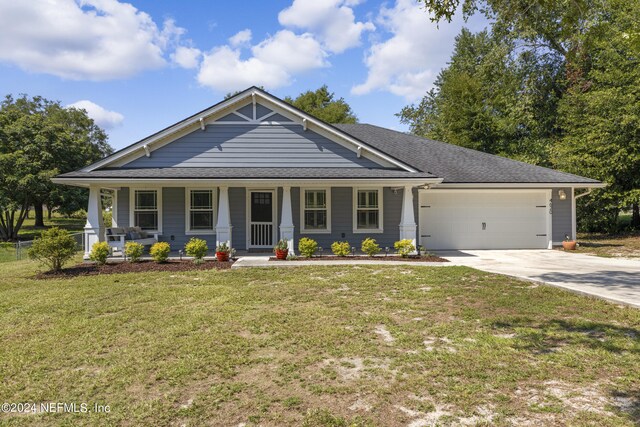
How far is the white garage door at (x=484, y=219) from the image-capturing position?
15188 millimetres

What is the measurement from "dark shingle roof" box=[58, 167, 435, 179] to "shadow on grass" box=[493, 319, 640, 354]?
307 inches

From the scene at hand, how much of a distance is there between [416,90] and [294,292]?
36.9 m

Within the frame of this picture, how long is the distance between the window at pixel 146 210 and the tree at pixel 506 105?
21368 mm

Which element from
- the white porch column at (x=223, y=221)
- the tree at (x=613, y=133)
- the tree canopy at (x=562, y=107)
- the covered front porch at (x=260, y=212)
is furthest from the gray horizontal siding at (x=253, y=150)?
the tree at (x=613, y=133)

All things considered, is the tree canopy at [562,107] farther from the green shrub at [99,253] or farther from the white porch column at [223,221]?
the green shrub at [99,253]

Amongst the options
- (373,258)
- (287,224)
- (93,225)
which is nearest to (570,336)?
(373,258)

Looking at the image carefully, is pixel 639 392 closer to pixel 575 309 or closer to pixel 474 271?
pixel 575 309

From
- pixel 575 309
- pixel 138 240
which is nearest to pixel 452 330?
pixel 575 309

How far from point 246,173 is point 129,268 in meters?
4.62

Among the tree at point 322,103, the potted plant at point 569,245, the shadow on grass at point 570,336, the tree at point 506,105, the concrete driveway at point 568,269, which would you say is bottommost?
the shadow on grass at point 570,336

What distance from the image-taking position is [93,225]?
40.8 ft

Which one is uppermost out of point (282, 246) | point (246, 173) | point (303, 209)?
point (246, 173)

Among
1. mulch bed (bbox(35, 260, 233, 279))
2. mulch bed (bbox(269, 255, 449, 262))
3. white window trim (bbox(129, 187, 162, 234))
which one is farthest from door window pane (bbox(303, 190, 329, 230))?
white window trim (bbox(129, 187, 162, 234))

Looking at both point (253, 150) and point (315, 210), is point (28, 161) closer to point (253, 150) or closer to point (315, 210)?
point (253, 150)
